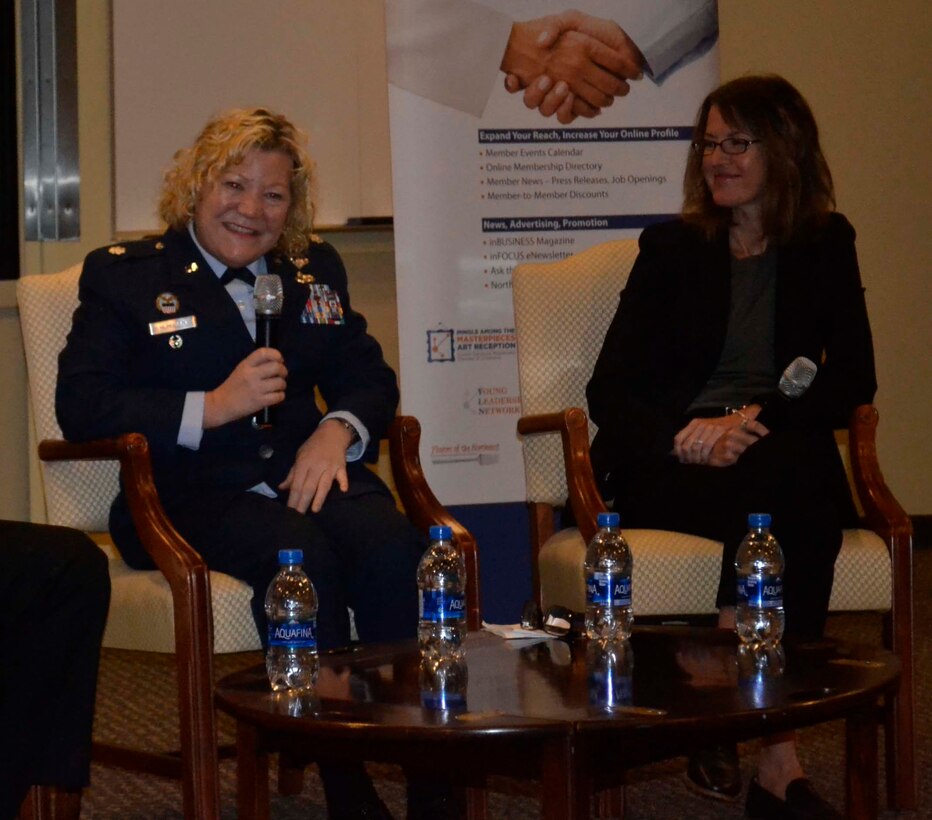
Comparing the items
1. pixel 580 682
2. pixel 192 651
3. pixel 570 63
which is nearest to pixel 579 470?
pixel 192 651

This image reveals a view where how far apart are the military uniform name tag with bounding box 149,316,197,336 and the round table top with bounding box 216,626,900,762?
876 mm

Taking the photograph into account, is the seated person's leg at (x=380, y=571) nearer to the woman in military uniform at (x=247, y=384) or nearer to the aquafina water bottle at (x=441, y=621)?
the woman in military uniform at (x=247, y=384)

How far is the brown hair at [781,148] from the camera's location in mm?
3246

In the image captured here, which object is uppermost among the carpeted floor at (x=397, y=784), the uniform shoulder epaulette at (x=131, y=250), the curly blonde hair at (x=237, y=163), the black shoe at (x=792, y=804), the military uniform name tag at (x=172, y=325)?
the curly blonde hair at (x=237, y=163)

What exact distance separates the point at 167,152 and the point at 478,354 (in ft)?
4.56

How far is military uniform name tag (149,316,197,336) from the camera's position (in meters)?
2.84

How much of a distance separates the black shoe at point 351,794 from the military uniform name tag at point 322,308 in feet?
3.26

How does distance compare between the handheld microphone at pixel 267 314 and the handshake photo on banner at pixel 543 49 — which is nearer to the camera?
the handheld microphone at pixel 267 314

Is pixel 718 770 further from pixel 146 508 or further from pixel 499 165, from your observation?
pixel 499 165

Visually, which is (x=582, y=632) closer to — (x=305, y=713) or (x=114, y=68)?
(x=305, y=713)

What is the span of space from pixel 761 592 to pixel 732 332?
1012 millimetres

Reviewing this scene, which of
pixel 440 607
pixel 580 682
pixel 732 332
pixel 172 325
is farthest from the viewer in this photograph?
pixel 732 332

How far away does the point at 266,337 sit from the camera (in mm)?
2709

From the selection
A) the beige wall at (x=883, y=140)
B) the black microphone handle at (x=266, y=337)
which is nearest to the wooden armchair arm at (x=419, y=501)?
the black microphone handle at (x=266, y=337)
